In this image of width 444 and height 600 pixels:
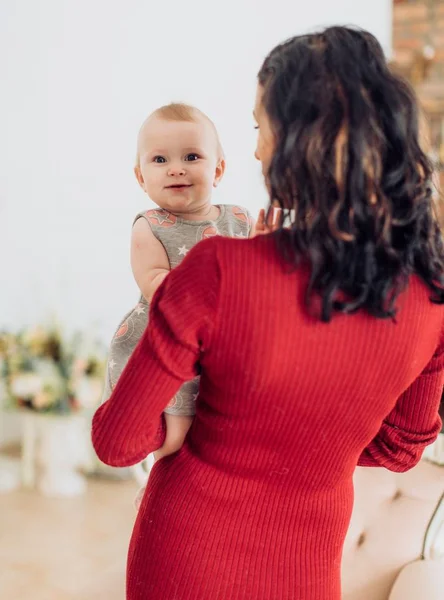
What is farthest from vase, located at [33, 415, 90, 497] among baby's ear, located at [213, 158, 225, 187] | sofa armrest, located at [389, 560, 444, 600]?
baby's ear, located at [213, 158, 225, 187]

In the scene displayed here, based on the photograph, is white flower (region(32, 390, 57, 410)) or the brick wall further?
the brick wall

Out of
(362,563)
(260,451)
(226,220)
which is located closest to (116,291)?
(362,563)

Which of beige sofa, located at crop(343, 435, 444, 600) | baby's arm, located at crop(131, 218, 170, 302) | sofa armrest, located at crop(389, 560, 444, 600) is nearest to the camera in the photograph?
baby's arm, located at crop(131, 218, 170, 302)

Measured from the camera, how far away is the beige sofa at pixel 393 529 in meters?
1.60

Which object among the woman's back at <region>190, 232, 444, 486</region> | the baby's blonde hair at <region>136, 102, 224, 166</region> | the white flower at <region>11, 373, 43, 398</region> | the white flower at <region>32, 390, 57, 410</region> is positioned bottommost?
the white flower at <region>32, 390, 57, 410</region>

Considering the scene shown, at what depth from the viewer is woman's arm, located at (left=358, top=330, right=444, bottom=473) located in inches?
39.6

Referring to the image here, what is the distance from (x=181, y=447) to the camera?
3.20 ft

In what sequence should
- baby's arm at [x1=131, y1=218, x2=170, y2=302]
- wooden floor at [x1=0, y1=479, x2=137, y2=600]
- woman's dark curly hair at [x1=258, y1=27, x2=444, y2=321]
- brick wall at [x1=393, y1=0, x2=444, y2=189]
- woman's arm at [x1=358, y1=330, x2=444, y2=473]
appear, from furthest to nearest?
brick wall at [x1=393, y1=0, x2=444, y2=189], wooden floor at [x1=0, y1=479, x2=137, y2=600], baby's arm at [x1=131, y1=218, x2=170, y2=302], woman's arm at [x1=358, y1=330, x2=444, y2=473], woman's dark curly hair at [x1=258, y1=27, x2=444, y2=321]

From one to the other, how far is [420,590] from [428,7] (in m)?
4.41

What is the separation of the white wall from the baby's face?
2.54 metres

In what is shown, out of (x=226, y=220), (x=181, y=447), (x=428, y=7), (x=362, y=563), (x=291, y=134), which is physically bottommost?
(x=362, y=563)

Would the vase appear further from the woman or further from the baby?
the woman

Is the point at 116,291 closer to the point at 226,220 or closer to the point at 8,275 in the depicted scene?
the point at 8,275

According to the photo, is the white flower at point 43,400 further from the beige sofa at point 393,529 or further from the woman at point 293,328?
the woman at point 293,328
